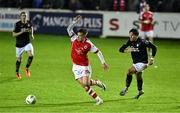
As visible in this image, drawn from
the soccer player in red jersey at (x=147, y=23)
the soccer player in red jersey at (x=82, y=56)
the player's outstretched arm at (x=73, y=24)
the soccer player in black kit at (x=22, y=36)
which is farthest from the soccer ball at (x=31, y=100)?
the soccer player in red jersey at (x=147, y=23)

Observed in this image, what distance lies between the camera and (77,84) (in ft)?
65.8

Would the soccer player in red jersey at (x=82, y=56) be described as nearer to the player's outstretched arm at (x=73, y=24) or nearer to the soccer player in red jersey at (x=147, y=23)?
the player's outstretched arm at (x=73, y=24)

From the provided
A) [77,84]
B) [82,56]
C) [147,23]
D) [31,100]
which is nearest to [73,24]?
[82,56]

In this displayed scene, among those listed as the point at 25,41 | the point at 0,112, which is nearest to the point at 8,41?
the point at 25,41

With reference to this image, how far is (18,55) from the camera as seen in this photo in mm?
21812

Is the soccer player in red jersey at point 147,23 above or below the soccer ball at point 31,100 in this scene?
below

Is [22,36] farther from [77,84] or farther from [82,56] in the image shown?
[82,56]

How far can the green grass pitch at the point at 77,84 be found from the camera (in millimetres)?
16172

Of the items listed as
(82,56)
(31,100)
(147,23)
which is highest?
(82,56)

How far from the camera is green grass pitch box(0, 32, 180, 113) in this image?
53.1 feet

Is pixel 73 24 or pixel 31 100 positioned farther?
pixel 73 24

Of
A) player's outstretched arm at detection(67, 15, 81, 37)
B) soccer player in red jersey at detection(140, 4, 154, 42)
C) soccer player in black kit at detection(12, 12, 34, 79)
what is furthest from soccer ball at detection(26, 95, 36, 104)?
soccer player in red jersey at detection(140, 4, 154, 42)

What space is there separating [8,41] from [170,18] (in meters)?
9.91

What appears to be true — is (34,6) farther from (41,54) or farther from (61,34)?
(41,54)
